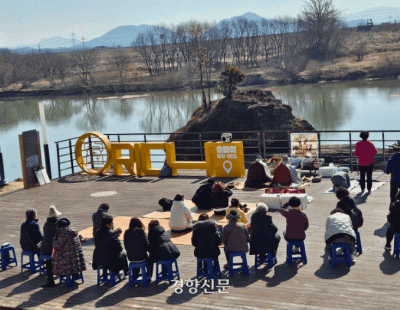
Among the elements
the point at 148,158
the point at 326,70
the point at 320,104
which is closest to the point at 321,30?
the point at 326,70

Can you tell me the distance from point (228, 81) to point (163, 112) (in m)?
20.9

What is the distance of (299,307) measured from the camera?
5.97m

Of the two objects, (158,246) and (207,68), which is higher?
(207,68)

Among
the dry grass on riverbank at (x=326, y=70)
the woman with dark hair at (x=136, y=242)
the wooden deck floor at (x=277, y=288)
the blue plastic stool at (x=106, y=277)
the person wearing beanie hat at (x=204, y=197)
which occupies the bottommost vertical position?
the wooden deck floor at (x=277, y=288)

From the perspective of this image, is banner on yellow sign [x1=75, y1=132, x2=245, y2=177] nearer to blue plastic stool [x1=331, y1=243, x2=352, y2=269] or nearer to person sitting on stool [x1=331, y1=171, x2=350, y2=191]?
person sitting on stool [x1=331, y1=171, x2=350, y2=191]

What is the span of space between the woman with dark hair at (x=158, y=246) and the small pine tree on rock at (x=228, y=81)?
26.6 metres

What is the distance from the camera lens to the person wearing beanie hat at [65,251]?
709 centimetres

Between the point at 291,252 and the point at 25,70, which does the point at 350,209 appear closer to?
the point at 291,252

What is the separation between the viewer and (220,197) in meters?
10.3

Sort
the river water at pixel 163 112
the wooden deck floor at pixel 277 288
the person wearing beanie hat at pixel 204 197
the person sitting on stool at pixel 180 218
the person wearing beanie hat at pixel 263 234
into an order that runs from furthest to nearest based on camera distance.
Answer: the river water at pixel 163 112, the person wearing beanie hat at pixel 204 197, the person sitting on stool at pixel 180 218, the person wearing beanie hat at pixel 263 234, the wooden deck floor at pixel 277 288

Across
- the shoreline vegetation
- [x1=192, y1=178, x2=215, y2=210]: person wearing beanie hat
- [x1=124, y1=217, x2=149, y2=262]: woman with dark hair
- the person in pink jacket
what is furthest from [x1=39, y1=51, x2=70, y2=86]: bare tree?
[x1=124, y1=217, x2=149, y2=262]: woman with dark hair

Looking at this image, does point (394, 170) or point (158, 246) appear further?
point (394, 170)

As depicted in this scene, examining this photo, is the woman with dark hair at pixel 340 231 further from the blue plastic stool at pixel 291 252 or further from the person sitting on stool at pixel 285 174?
the person sitting on stool at pixel 285 174

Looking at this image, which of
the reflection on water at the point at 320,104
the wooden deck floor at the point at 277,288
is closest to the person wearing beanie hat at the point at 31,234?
the wooden deck floor at the point at 277,288
